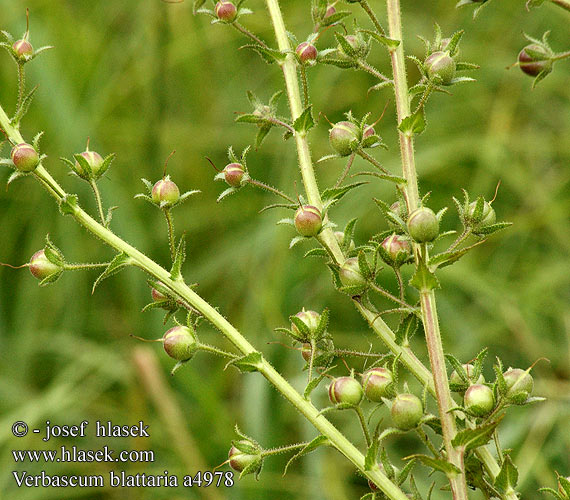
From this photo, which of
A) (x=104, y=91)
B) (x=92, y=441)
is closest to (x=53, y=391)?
(x=92, y=441)

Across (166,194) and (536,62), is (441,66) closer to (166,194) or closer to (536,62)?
(536,62)

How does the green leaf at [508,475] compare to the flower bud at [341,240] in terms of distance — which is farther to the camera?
the flower bud at [341,240]

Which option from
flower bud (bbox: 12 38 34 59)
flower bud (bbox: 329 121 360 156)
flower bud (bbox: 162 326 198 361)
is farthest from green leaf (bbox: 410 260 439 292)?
flower bud (bbox: 12 38 34 59)

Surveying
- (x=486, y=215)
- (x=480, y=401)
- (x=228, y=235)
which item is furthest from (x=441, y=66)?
(x=228, y=235)

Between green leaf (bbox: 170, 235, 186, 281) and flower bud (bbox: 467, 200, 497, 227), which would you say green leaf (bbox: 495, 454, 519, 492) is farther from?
green leaf (bbox: 170, 235, 186, 281)

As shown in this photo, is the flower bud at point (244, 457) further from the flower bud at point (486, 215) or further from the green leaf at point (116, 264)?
Result: the flower bud at point (486, 215)

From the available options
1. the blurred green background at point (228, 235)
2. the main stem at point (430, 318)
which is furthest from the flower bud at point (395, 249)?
the blurred green background at point (228, 235)

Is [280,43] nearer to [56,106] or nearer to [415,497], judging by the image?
[415,497]
